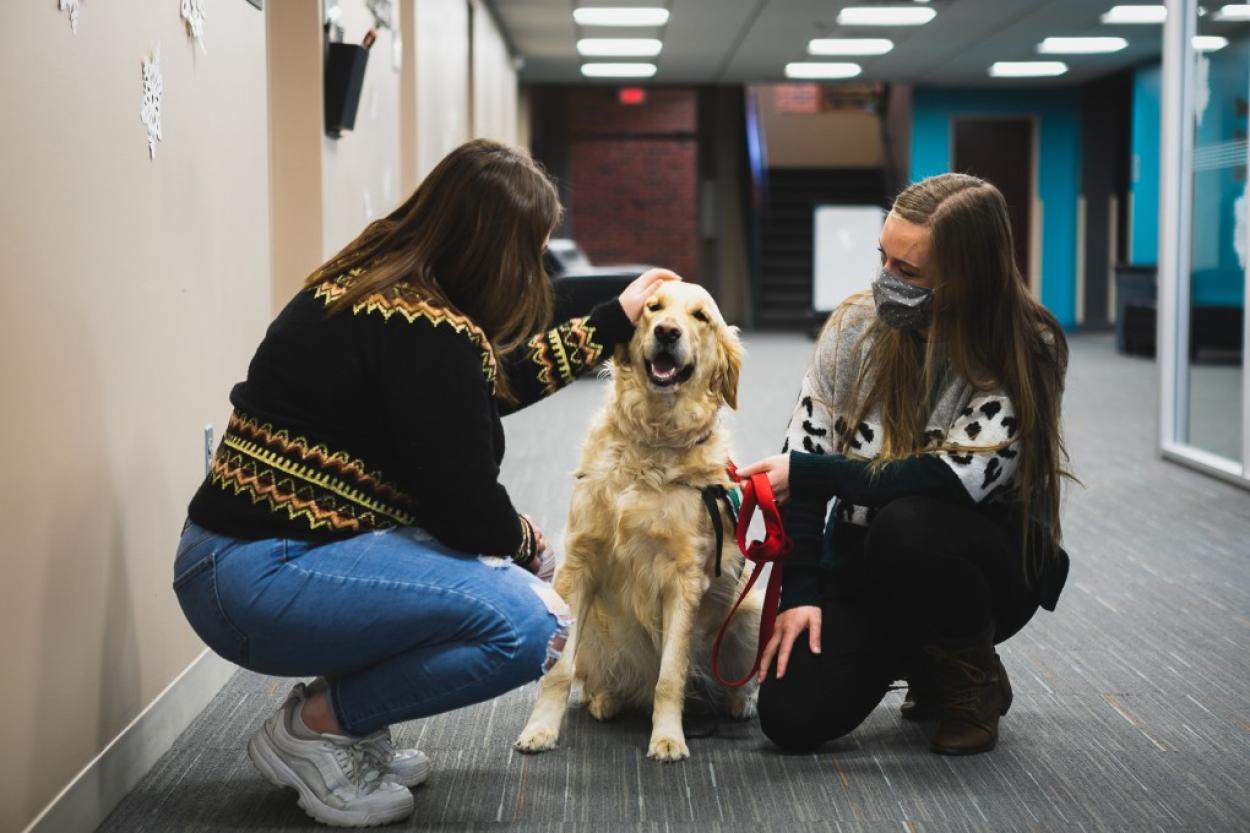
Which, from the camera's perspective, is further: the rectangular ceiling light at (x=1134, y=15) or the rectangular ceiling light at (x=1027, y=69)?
the rectangular ceiling light at (x=1027, y=69)

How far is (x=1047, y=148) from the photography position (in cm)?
1512

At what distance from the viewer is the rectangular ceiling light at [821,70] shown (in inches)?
523

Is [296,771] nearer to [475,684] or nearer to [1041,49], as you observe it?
[475,684]

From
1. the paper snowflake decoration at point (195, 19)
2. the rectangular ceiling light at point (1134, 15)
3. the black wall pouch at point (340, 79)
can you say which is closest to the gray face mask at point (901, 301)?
the paper snowflake decoration at point (195, 19)

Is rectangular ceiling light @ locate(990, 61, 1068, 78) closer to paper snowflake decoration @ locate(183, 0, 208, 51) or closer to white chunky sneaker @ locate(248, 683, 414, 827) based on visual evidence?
paper snowflake decoration @ locate(183, 0, 208, 51)

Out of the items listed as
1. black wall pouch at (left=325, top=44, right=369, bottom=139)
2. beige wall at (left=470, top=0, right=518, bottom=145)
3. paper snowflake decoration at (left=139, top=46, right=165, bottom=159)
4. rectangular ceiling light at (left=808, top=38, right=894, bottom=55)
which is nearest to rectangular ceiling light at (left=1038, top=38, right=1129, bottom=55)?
rectangular ceiling light at (left=808, top=38, right=894, bottom=55)

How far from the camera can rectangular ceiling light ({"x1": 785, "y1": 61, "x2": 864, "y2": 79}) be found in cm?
1329

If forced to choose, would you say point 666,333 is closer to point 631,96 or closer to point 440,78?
point 440,78

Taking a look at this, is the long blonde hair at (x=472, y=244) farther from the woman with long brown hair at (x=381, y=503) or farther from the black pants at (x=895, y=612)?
the black pants at (x=895, y=612)

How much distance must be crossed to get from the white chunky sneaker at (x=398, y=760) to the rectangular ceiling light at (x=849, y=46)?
10632 mm

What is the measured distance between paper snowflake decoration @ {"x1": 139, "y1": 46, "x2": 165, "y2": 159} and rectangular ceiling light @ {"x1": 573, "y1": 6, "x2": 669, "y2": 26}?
28.0ft

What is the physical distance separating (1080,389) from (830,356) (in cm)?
684

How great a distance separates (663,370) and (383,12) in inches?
123

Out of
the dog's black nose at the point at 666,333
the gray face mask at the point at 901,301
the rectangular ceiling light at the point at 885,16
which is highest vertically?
the rectangular ceiling light at the point at 885,16
